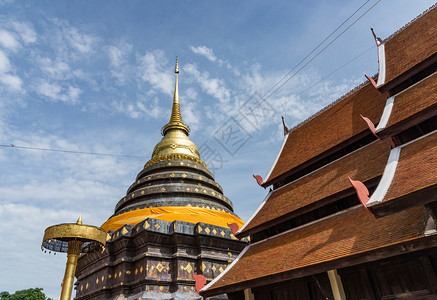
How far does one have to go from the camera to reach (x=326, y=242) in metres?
6.80

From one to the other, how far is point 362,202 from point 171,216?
10.1 m

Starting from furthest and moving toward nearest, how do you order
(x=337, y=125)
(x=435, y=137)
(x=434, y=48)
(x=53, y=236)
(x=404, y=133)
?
(x=337, y=125), (x=53, y=236), (x=434, y=48), (x=404, y=133), (x=435, y=137)

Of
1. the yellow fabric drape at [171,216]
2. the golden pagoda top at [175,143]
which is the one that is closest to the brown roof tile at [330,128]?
the yellow fabric drape at [171,216]

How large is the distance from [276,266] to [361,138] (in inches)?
180

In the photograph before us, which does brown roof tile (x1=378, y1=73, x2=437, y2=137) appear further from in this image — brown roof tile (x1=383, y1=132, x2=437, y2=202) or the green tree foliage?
the green tree foliage

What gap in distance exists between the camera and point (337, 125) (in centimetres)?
1044

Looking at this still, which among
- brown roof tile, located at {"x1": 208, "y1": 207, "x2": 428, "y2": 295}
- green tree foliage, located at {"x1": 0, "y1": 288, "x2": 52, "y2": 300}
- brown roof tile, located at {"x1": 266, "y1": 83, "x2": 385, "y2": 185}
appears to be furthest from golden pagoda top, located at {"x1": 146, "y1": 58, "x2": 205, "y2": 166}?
green tree foliage, located at {"x1": 0, "y1": 288, "x2": 52, "y2": 300}

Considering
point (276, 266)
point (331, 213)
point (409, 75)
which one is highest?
point (409, 75)

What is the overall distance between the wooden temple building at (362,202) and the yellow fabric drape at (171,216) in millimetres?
4368

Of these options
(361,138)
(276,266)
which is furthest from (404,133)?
(276,266)

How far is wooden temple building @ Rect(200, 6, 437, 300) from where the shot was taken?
536cm

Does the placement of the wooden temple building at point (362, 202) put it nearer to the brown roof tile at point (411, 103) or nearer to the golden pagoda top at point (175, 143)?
the brown roof tile at point (411, 103)

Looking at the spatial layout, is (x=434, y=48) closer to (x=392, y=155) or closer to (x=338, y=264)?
(x=392, y=155)

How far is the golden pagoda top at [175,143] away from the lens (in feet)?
66.8
